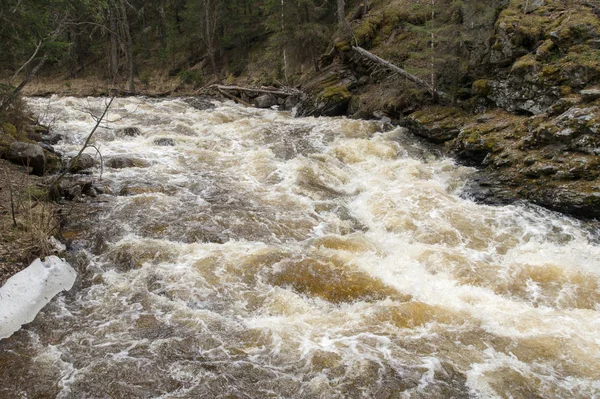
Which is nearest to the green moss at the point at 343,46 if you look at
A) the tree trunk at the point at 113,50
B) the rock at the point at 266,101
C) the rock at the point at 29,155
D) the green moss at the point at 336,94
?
the green moss at the point at 336,94

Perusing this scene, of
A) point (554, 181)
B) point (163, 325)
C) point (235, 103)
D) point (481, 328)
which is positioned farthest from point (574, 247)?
point (235, 103)

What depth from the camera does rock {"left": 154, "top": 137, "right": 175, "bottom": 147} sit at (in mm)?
13664

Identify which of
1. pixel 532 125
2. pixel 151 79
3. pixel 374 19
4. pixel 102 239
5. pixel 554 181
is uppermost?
pixel 374 19

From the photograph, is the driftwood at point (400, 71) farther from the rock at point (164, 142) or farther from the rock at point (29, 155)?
the rock at point (29, 155)

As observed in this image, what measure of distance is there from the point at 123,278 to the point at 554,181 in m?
8.76

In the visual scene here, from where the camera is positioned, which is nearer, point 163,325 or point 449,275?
point 163,325

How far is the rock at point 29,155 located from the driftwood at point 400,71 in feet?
39.6

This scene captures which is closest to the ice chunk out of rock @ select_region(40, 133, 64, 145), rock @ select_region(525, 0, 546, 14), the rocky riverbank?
rock @ select_region(40, 133, 64, 145)

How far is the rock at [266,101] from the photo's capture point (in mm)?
21438

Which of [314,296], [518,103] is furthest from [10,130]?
[518,103]

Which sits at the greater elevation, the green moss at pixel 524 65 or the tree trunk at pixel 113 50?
the green moss at pixel 524 65

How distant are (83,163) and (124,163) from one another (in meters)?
1.00

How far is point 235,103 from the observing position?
2277cm

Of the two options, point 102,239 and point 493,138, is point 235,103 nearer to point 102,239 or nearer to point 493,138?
point 493,138
